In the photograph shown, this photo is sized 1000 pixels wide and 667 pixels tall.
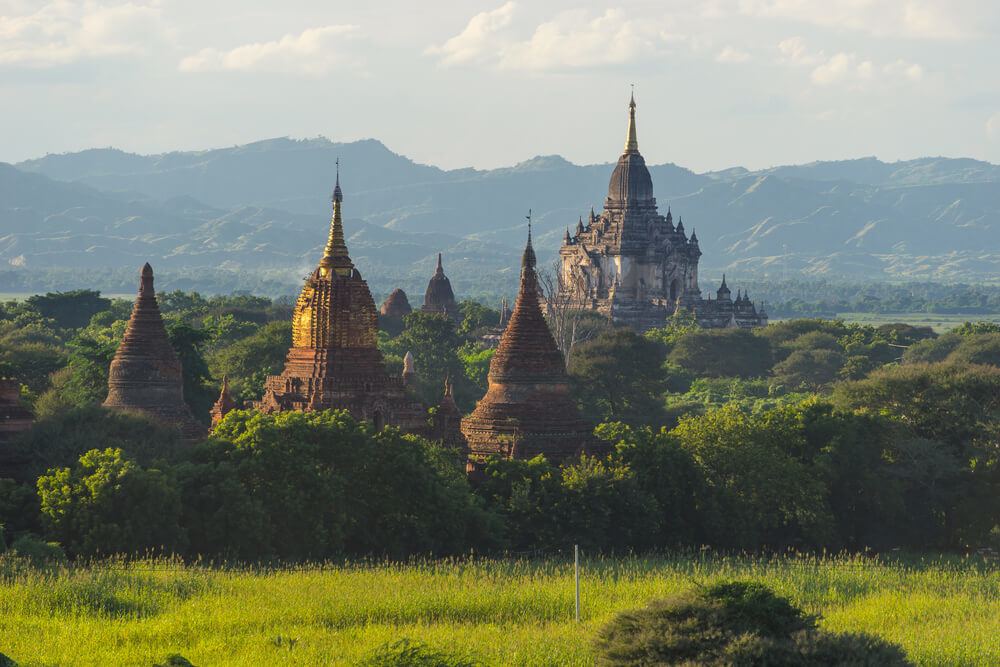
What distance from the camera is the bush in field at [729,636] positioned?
106 ft

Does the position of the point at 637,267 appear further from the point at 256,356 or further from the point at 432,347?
the point at 256,356

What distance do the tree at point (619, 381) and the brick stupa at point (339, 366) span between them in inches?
1114

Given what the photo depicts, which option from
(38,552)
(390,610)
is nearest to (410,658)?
(390,610)

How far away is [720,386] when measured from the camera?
374ft

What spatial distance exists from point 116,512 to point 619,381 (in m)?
48.7

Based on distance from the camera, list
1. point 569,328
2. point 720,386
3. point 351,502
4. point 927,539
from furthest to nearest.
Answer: point 569,328 → point 720,386 → point 927,539 → point 351,502

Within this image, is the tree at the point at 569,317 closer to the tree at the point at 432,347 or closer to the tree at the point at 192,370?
the tree at the point at 432,347

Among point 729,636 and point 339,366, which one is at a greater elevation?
point 339,366

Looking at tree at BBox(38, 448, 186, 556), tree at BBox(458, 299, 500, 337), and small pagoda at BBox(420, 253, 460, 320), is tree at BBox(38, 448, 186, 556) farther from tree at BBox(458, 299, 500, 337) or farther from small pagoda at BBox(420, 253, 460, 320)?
small pagoda at BBox(420, 253, 460, 320)

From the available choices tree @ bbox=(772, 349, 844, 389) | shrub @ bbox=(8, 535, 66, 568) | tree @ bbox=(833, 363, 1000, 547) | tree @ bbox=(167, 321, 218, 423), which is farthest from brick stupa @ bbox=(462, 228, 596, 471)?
tree @ bbox=(772, 349, 844, 389)

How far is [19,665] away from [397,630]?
8.48 m

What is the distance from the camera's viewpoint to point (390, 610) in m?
40.8

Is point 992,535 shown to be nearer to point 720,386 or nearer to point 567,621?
point 567,621

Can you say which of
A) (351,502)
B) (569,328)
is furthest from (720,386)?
(351,502)
